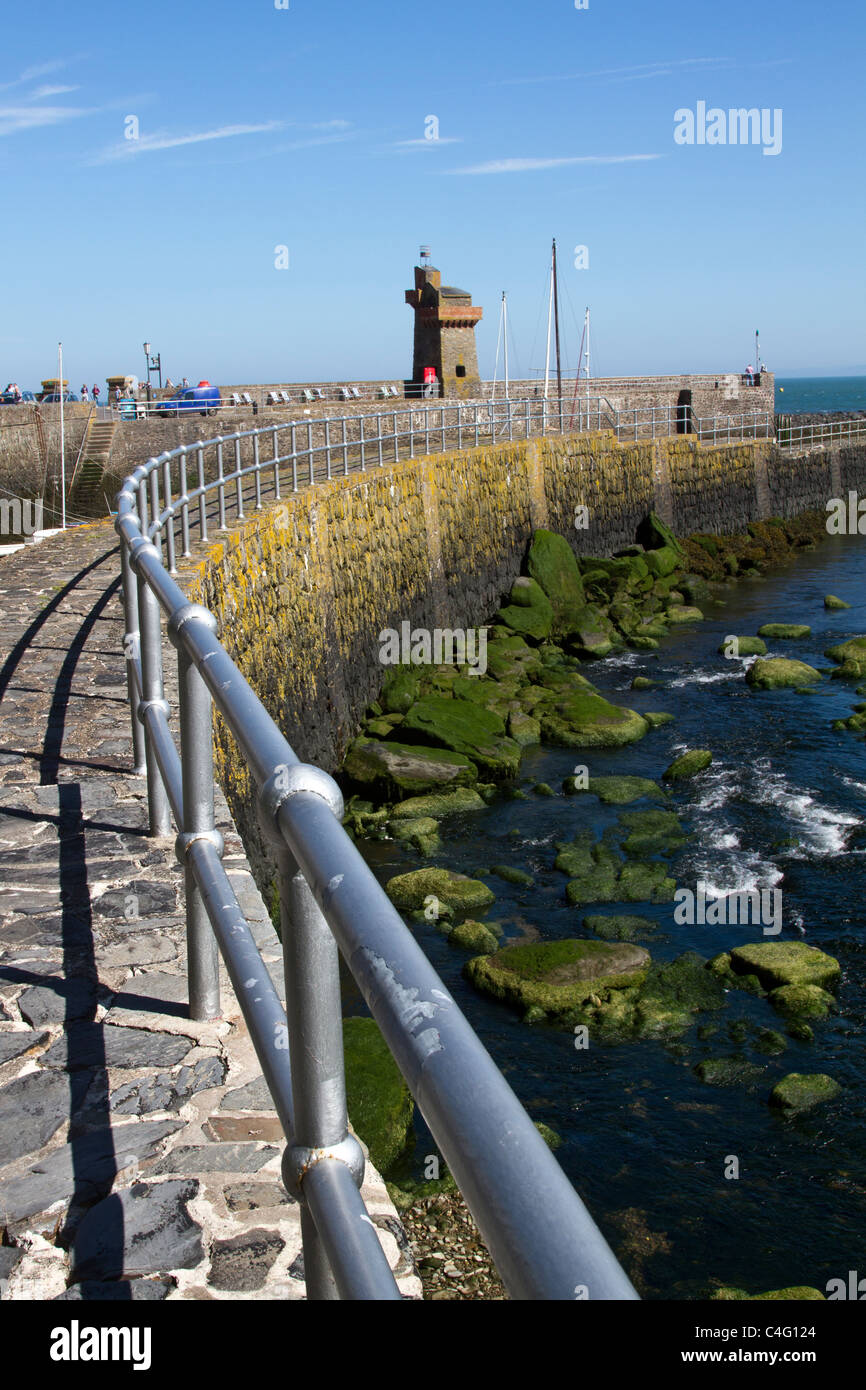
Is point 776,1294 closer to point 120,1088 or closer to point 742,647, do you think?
point 120,1088

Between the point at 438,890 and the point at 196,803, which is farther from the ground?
the point at 196,803

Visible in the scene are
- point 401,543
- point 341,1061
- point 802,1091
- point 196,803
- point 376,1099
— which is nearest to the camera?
point 341,1061

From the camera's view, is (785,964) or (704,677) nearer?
(785,964)

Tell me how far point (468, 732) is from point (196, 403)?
65.0 ft

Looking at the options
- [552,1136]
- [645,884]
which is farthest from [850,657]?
[552,1136]

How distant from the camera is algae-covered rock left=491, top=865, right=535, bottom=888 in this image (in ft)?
38.1

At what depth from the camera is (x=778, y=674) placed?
1902cm

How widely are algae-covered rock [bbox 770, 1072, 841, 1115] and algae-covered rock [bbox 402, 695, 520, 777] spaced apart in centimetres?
681

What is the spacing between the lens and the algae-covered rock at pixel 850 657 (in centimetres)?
1952
